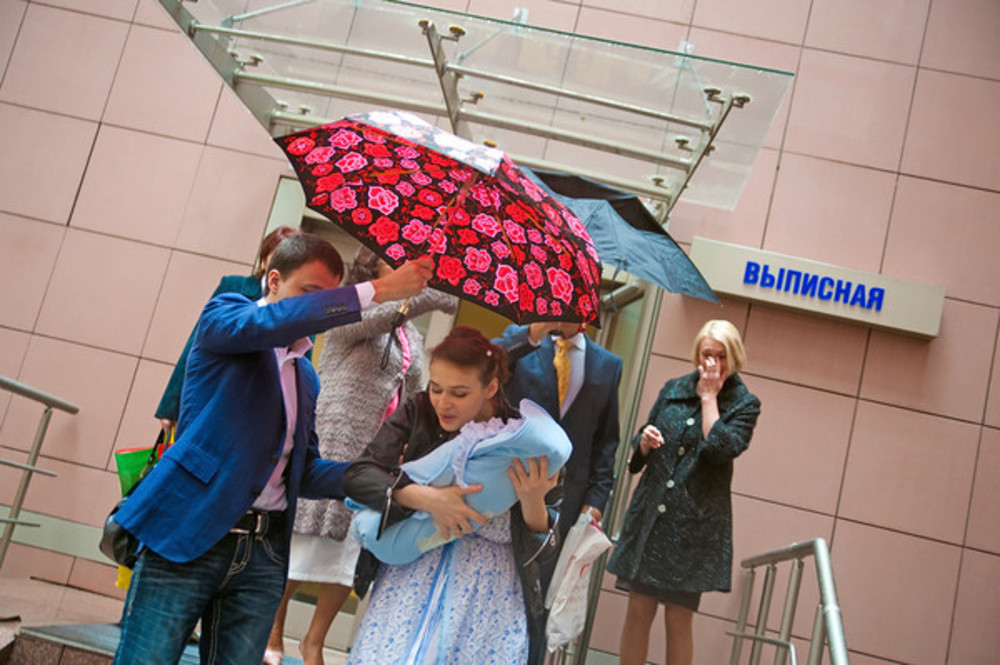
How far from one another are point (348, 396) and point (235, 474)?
1.55m

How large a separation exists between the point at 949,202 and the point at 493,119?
2.82 meters

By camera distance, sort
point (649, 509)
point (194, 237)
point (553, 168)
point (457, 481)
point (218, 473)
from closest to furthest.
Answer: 1. point (218, 473)
2. point (457, 481)
3. point (649, 509)
4. point (553, 168)
5. point (194, 237)

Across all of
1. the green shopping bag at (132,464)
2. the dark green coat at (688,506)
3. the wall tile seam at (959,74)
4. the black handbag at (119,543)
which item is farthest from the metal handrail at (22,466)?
the wall tile seam at (959,74)

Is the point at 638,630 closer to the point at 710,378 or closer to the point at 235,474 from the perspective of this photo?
the point at 710,378

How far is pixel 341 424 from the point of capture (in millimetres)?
3787

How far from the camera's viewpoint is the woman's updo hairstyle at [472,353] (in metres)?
2.50

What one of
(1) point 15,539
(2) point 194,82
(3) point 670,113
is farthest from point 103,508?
(3) point 670,113

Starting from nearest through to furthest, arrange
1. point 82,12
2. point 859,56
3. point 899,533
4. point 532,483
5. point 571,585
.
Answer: point 532,483 < point 571,585 < point 899,533 < point 859,56 < point 82,12

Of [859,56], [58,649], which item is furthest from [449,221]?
[859,56]

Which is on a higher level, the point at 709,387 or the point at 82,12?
the point at 82,12

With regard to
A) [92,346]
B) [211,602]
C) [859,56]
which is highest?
[859,56]

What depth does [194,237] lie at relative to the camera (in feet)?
19.2

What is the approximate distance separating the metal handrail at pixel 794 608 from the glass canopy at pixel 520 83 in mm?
1803

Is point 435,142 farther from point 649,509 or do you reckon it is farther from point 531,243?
point 649,509
